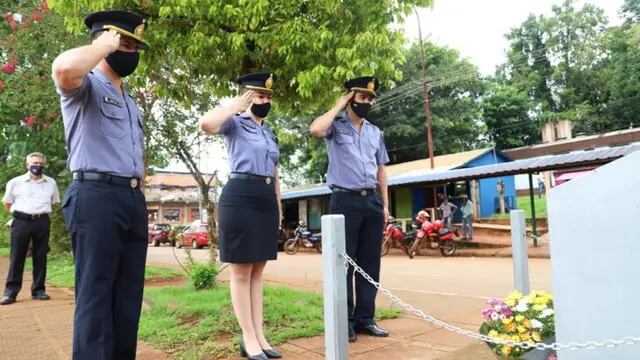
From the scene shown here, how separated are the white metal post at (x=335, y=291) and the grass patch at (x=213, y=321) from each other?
3.94 feet

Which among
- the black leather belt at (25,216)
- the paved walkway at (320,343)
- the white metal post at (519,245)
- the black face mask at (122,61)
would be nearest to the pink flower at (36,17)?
the black leather belt at (25,216)

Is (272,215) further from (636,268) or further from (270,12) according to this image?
(636,268)

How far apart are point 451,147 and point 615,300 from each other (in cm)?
2593

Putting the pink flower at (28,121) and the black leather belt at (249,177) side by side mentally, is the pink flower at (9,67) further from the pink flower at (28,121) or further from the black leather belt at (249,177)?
the black leather belt at (249,177)

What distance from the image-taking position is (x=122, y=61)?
2.59 metres

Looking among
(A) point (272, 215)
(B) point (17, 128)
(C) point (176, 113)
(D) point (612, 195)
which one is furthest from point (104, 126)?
(B) point (17, 128)

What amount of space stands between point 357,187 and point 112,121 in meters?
1.89

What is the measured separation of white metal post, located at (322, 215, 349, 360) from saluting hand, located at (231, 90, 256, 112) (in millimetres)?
1107

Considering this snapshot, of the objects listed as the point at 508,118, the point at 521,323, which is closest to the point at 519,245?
the point at 521,323

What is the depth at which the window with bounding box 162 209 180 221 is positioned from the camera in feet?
161

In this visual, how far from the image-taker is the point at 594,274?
2.00 m

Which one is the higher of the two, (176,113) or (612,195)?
(176,113)

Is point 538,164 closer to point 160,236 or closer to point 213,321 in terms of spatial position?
point 213,321

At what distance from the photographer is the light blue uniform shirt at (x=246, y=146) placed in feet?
10.9
